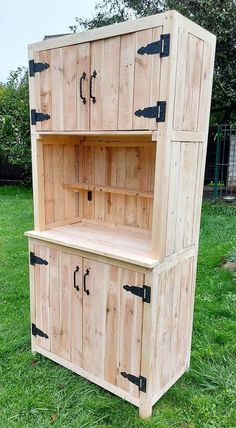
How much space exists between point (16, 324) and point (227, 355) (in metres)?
1.58

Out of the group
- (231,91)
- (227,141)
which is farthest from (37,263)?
(227,141)

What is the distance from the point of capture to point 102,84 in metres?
1.68

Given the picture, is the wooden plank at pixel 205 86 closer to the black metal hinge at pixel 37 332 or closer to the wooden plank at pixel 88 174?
the wooden plank at pixel 88 174

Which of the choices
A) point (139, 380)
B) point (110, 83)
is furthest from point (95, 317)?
point (110, 83)

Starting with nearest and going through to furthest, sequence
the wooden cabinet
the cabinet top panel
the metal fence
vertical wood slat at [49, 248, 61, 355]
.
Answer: the cabinet top panel
the wooden cabinet
vertical wood slat at [49, 248, 61, 355]
the metal fence

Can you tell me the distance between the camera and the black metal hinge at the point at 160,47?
142 centimetres

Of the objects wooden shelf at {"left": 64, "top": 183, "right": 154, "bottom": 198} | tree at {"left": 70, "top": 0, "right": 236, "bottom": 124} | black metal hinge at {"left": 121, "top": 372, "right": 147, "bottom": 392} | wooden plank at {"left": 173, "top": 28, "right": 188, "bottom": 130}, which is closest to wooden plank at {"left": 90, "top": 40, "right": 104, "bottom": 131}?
wooden plank at {"left": 173, "top": 28, "right": 188, "bottom": 130}

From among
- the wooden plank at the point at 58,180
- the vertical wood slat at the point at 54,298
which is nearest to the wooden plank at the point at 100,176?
the wooden plank at the point at 58,180

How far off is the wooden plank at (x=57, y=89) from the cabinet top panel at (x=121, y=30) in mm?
60

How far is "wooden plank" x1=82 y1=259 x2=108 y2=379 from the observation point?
1.85 m

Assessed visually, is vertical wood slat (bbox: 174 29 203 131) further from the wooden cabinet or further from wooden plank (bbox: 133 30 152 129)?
wooden plank (bbox: 133 30 152 129)

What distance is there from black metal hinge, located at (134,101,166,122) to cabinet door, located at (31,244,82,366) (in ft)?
2.88

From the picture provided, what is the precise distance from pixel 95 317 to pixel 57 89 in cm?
130

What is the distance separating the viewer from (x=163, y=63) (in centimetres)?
145
